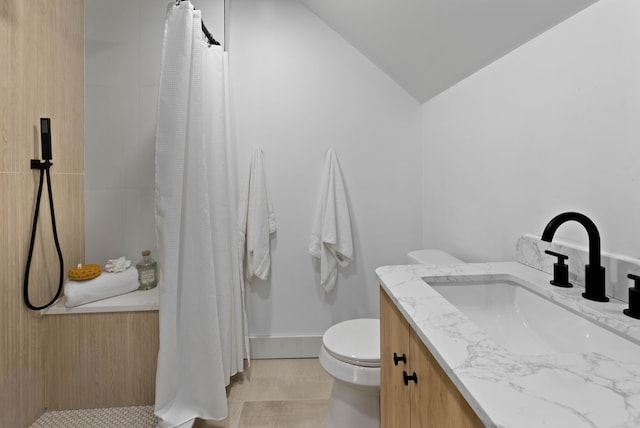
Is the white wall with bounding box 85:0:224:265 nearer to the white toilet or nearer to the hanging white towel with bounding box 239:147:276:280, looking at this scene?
the hanging white towel with bounding box 239:147:276:280

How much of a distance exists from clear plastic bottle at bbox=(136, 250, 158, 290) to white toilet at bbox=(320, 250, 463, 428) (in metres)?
1.10

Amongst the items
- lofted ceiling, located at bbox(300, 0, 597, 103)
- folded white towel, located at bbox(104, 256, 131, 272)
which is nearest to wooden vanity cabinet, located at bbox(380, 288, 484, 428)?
lofted ceiling, located at bbox(300, 0, 597, 103)

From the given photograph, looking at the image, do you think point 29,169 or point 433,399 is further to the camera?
point 29,169

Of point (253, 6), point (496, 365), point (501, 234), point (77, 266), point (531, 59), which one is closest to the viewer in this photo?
point (496, 365)

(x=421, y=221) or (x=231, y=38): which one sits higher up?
(x=231, y=38)

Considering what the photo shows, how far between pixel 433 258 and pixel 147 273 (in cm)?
161

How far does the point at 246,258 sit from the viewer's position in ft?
7.50

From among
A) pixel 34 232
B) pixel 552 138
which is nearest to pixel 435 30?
pixel 552 138

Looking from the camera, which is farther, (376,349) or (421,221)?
(421,221)

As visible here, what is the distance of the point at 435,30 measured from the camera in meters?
1.57

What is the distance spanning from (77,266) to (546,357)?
7.06ft

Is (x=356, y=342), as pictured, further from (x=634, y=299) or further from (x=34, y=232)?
(x=34, y=232)

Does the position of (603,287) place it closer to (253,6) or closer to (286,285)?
(286,285)

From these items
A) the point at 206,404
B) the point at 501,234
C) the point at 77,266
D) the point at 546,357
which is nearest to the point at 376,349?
the point at 501,234
